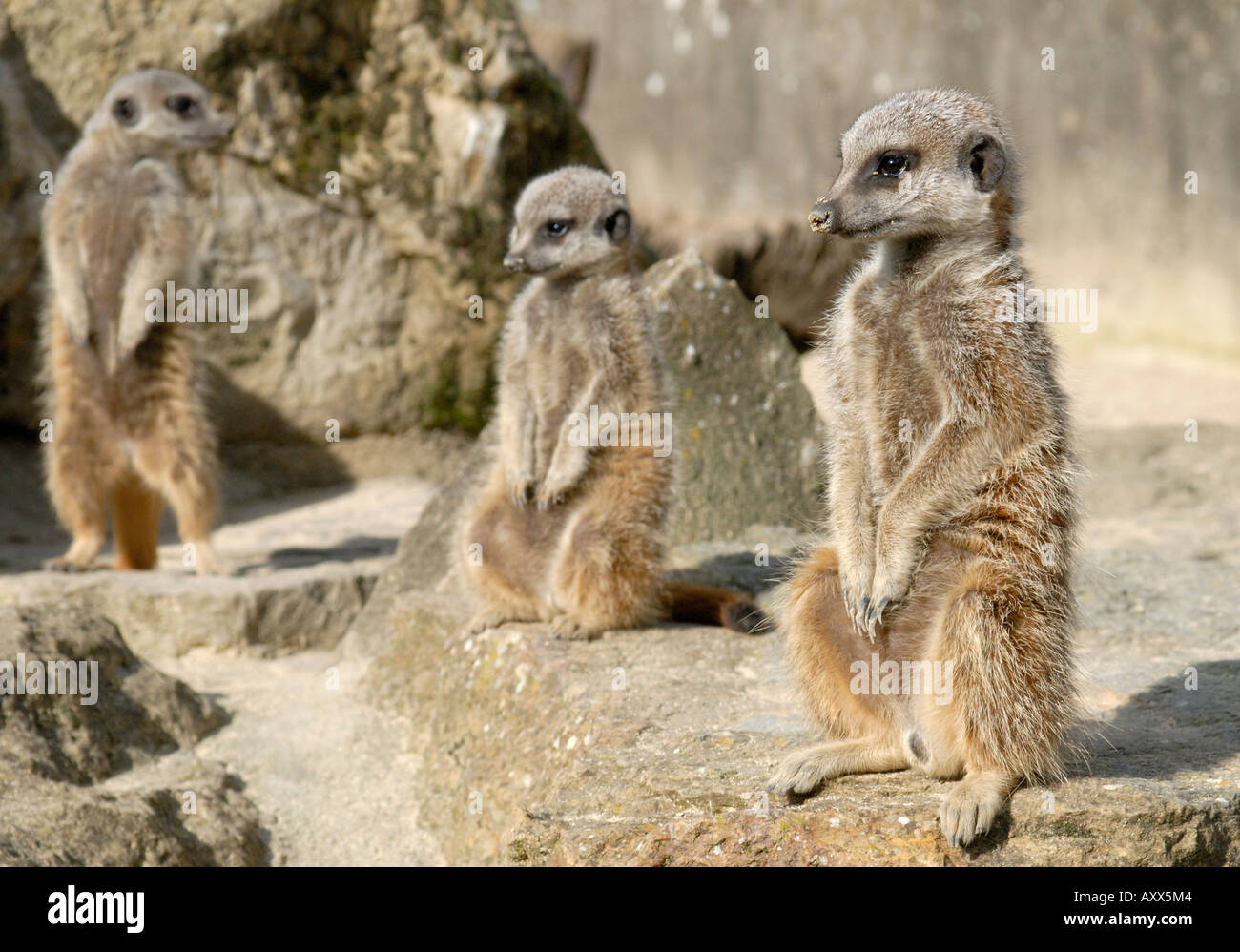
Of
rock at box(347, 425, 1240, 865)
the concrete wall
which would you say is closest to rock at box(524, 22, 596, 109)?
the concrete wall

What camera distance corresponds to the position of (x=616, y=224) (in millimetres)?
4168

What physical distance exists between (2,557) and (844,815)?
5282 mm

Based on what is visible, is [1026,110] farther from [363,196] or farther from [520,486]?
[520,486]

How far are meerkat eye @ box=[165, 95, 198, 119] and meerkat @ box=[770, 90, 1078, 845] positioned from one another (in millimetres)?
4303

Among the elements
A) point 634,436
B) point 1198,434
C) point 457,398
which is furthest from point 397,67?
point 1198,434

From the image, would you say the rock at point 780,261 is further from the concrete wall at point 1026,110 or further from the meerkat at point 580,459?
the meerkat at point 580,459

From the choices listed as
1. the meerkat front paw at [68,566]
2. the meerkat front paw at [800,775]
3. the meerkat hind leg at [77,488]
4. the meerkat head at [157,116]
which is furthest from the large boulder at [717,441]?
the meerkat front paw at [800,775]

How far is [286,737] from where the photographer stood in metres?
4.37

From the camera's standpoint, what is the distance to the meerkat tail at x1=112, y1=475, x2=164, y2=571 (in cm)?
611

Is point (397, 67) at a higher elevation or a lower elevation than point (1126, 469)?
higher

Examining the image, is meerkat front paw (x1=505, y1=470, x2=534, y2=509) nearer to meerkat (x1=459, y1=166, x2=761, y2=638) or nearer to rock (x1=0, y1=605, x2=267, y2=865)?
meerkat (x1=459, y1=166, x2=761, y2=638)

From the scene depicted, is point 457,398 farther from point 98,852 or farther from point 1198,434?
point 98,852

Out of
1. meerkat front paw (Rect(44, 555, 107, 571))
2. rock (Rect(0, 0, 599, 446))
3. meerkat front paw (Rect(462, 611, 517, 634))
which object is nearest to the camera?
meerkat front paw (Rect(462, 611, 517, 634))

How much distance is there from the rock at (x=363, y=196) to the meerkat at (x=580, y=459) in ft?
11.9
